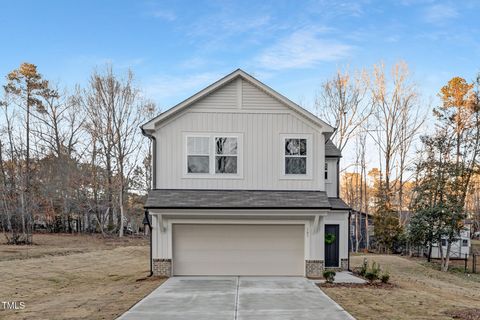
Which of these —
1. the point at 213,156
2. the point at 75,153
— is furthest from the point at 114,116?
the point at 213,156

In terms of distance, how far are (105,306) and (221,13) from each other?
14.2 m

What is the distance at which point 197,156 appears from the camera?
15.6 meters

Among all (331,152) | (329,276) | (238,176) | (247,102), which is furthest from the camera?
(331,152)

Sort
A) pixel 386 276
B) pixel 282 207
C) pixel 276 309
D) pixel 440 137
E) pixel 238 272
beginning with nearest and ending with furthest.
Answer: pixel 276 309 < pixel 386 276 < pixel 282 207 < pixel 238 272 < pixel 440 137

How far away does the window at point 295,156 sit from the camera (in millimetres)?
15766

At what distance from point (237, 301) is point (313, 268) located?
17.7 feet

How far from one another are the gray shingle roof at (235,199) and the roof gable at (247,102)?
A: 245cm

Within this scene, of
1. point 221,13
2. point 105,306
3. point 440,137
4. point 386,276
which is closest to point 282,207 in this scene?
point 386,276

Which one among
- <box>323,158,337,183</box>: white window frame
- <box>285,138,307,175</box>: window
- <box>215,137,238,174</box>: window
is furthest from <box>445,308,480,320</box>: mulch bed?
<box>323,158,337,183</box>: white window frame

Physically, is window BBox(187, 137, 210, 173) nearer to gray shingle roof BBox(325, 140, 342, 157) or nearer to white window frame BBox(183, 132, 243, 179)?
white window frame BBox(183, 132, 243, 179)

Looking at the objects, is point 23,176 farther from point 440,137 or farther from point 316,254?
point 440,137

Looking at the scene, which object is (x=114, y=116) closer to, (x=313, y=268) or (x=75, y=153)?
(x=75, y=153)

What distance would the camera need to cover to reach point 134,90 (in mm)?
37062

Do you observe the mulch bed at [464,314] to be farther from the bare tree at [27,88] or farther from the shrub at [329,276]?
the bare tree at [27,88]
